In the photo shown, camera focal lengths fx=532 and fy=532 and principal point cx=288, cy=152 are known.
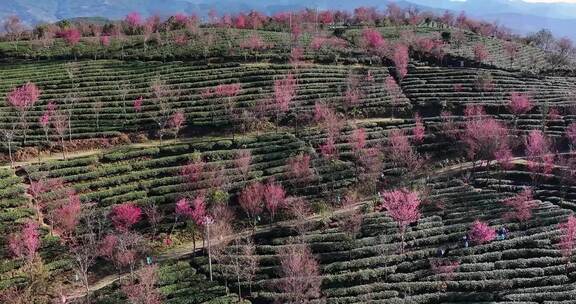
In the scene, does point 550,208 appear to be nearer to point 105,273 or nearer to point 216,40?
point 105,273

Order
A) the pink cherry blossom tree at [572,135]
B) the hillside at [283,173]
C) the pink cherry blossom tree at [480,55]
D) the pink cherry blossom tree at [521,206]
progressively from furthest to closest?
the pink cherry blossom tree at [480,55], the pink cherry blossom tree at [572,135], the pink cherry blossom tree at [521,206], the hillside at [283,173]

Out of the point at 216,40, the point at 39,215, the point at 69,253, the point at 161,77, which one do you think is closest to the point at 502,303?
the point at 69,253

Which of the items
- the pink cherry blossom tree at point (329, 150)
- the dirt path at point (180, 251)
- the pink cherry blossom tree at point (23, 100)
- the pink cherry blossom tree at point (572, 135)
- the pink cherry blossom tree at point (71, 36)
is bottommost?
the dirt path at point (180, 251)

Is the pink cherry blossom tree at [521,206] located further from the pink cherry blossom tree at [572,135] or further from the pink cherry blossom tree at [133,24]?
the pink cherry blossom tree at [133,24]

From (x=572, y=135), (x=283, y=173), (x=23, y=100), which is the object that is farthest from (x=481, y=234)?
(x=23, y=100)

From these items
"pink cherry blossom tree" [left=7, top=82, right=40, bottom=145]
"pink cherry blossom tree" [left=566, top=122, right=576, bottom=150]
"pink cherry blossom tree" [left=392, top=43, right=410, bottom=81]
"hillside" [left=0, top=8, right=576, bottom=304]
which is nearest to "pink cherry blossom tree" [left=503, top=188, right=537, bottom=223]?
"hillside" [left=0, top=8, right=576, bottom=304]

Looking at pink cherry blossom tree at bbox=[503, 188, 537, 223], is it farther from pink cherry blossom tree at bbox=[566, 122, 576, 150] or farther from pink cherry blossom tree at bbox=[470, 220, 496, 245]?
pink cherry blossom tree at bbox=[566, 122, 576, 150]

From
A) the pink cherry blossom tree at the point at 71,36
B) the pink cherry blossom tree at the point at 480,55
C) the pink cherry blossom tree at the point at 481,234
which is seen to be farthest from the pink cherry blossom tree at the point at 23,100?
the pink cherry blossom tree at the point at 480,55
